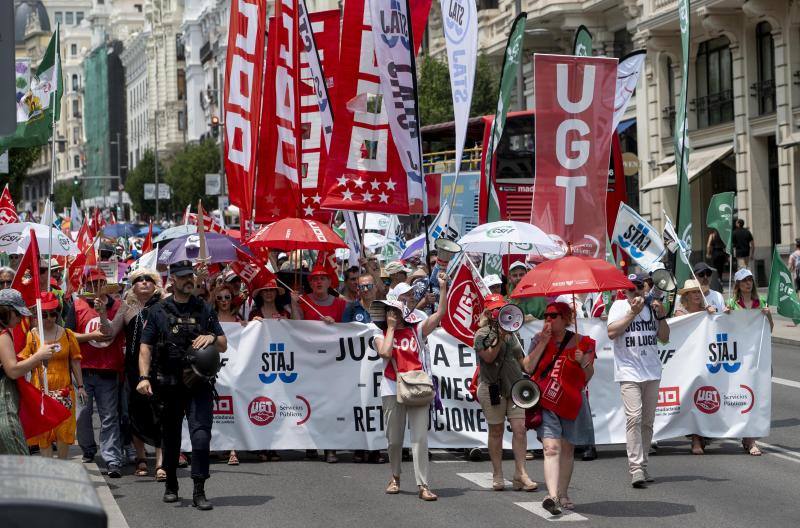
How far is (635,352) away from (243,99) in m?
6.06

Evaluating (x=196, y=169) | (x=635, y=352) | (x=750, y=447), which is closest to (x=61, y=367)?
(x=635, y=352)

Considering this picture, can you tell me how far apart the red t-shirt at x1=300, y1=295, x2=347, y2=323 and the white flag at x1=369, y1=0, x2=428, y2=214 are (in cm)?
130

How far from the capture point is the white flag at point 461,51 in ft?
46.6

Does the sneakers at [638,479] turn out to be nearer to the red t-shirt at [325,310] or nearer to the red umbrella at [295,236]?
the red t-shirt at [325,310]

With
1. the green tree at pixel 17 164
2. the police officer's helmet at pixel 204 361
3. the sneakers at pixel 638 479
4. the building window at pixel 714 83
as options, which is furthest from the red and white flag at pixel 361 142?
the green tree at pixel 17 164

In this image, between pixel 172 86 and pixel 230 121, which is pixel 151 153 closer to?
pixel 172 86

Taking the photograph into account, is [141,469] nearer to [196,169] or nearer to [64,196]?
[196,169]

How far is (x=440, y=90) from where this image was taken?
46.3 metres

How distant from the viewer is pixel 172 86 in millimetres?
122188

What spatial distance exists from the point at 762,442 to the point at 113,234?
27.1 meters

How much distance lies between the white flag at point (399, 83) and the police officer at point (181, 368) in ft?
12.7

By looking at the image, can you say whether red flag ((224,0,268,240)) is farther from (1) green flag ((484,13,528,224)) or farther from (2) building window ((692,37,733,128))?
(2) building window ((692,37,733,128))

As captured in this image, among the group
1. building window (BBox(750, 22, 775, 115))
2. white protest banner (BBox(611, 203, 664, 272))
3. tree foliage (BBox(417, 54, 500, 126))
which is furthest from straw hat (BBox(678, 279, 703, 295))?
tree foliage (BBox(417, 54, 500, 126))

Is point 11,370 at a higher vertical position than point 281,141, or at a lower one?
lower
